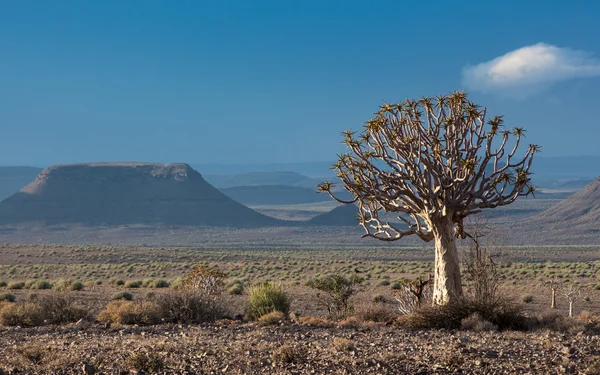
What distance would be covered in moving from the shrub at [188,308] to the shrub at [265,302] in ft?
3.34

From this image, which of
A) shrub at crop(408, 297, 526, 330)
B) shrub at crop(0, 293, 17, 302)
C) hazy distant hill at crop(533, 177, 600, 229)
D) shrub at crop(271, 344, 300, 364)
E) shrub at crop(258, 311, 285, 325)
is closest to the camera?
shrub at crop(271, 344, 300, 364)

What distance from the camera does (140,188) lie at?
15500 cm

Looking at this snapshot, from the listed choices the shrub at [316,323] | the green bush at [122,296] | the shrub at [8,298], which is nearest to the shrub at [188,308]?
the shrub at [316,323]

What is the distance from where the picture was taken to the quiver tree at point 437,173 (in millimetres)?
15625

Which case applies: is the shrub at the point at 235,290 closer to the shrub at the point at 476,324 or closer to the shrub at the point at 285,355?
the shrub at the point at 476,324

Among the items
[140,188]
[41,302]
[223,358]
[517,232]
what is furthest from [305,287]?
[140,188]

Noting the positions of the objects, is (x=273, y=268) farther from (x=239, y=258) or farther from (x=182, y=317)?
(x=182, y=317)

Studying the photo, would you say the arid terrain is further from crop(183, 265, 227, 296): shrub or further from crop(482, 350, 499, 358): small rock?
crop(183, 265, 227, 296): shrub

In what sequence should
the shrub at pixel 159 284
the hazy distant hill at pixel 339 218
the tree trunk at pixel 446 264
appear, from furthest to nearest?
the hazy distant hill at pixel 339 218
the shrub at pixel 159 284
the tree trunk at pixel 446 264

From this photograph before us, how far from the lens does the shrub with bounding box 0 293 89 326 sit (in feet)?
57.0

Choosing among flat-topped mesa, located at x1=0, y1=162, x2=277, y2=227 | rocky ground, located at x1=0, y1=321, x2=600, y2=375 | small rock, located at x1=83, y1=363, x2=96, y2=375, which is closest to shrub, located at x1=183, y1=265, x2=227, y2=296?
rocky ground, located at x1=0, y1=321, x2=600, y2=375

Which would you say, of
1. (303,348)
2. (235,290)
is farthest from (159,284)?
(303,348)

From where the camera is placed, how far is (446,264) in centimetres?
1557

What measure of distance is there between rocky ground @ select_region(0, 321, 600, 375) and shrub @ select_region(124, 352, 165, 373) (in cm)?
1
